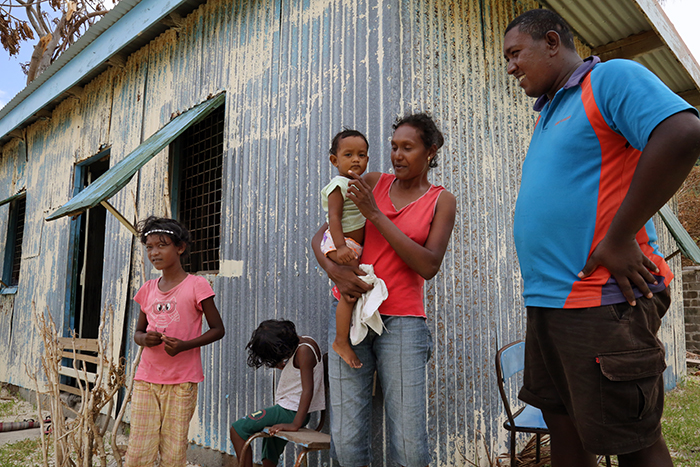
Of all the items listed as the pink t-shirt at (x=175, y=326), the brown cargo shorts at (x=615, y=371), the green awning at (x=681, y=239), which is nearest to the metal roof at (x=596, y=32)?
the green awning at (x=681, y=239)

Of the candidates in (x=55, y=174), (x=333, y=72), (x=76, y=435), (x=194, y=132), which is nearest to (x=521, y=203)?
(x=333, y=72)

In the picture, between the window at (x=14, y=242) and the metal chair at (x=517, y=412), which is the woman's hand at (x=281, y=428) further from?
the window at (x=14, y=242)

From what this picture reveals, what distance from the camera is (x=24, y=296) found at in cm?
763

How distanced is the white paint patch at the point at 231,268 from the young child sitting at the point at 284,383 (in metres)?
1.07

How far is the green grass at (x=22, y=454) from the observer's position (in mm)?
4238

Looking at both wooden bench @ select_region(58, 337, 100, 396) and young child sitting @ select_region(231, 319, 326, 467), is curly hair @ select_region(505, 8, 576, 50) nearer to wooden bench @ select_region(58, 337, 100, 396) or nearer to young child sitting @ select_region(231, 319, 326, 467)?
young child sitting @ select_region(231, 319, 326, 467)

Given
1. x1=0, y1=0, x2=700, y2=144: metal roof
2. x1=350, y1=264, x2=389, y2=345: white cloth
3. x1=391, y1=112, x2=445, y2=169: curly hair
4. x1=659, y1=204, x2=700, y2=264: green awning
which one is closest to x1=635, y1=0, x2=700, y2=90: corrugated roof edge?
x1=0, y1=0, x2=700, y2=144: metal roof

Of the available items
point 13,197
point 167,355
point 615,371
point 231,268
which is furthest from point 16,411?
point 615,371

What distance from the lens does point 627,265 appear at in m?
1.36

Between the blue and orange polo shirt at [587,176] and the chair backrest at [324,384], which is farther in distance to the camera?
the chair backrest at [324,384]

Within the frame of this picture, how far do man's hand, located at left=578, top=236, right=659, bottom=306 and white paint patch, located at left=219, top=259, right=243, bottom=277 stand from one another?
10.00ft

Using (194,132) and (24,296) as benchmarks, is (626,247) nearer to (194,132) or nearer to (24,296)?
(194,132)

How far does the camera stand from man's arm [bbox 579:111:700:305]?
49.7 inches

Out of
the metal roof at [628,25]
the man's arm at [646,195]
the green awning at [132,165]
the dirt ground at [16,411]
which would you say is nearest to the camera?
the man's arm at [646,195]
